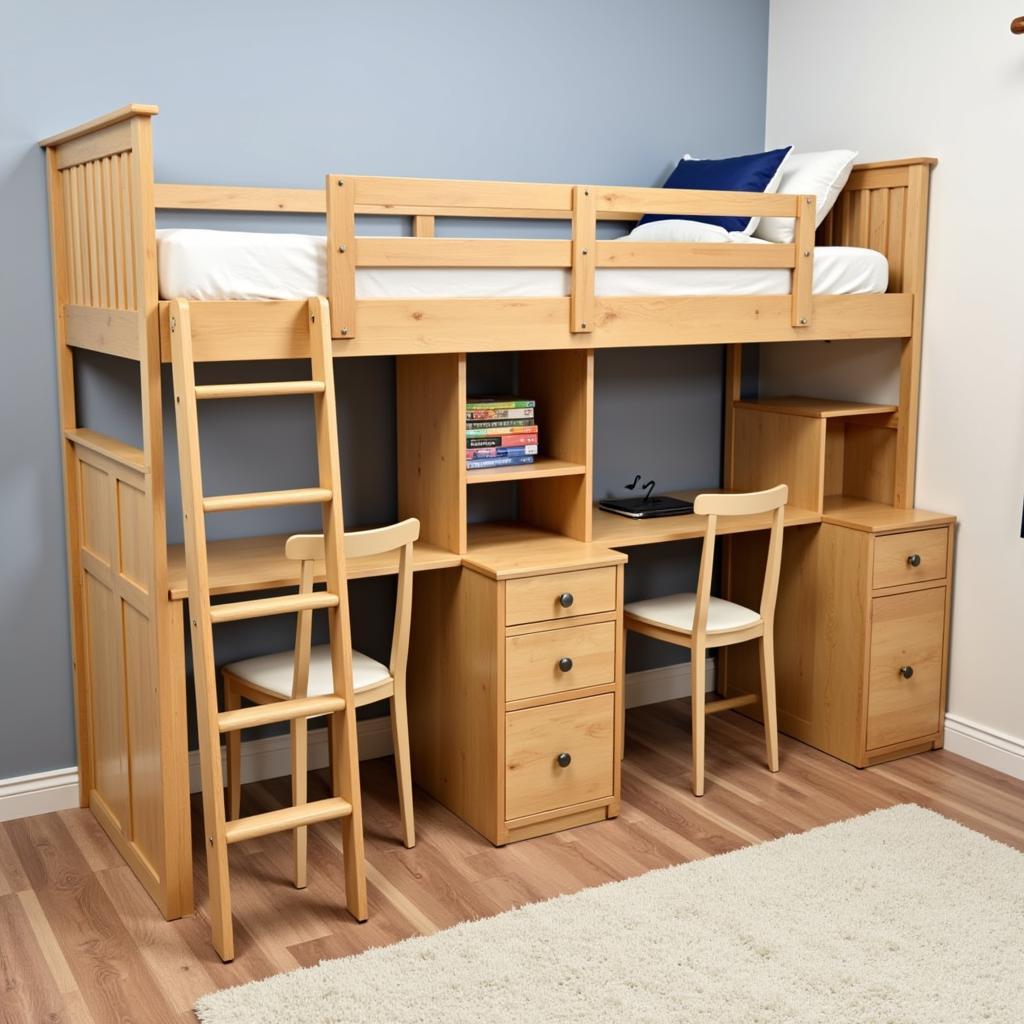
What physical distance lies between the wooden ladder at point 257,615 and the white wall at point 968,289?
199 centimetres

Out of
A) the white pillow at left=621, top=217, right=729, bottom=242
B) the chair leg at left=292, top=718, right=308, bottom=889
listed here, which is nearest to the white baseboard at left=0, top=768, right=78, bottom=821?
the chair leg at left=292, top=718, right=308, bottom=889

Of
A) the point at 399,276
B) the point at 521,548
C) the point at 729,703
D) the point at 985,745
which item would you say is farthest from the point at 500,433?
the point at 985,745

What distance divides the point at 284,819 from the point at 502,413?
1.30 m

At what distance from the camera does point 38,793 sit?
3322 millimetres

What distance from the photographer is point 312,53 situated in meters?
3.38

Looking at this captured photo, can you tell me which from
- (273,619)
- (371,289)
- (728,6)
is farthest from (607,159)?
(273,619)

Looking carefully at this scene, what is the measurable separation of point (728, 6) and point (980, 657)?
2282 millimetres

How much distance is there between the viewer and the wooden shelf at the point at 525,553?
3.11 m

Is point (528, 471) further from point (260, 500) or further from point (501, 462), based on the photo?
point (260, 500)

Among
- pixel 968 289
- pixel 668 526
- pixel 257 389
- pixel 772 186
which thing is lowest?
pixel 668 526

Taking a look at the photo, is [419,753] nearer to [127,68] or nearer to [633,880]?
[633,880]

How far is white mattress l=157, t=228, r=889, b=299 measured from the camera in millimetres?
2645

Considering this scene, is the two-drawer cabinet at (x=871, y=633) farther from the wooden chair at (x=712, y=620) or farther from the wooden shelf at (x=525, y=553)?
the wooden shelf at (x=525, y=553)

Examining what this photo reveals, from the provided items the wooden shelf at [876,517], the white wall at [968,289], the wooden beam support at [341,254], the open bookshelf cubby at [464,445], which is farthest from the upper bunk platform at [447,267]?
the wooden shelf at [876,517]
